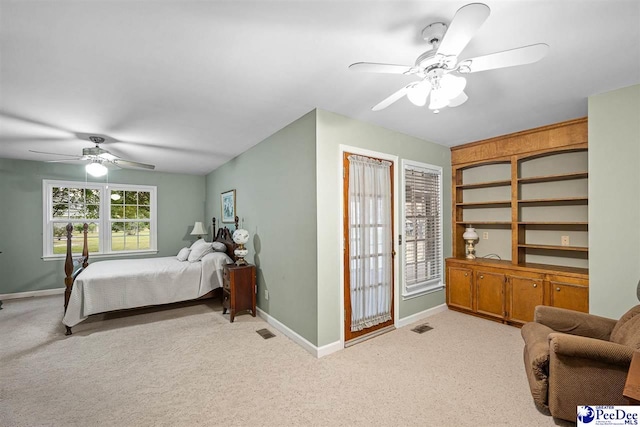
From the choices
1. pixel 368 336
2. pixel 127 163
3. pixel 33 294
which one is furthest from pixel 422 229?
pixel 33 294

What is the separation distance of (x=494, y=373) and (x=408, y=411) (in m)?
1.00

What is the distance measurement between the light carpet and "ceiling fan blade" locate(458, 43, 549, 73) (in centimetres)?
219

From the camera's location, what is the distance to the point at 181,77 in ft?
7.18

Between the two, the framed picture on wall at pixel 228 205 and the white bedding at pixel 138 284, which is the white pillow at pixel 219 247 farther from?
the framed picture on wall at pixel 228 205

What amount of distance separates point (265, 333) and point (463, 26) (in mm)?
3347

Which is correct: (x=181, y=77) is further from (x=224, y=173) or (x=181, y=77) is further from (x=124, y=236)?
(x=124, y=236)

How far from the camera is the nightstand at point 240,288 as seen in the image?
3748 mm

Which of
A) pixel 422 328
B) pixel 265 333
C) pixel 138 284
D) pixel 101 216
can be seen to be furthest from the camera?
pixel 101 216

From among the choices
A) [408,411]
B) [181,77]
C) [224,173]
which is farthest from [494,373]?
[224,173]

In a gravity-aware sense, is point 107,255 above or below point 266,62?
below

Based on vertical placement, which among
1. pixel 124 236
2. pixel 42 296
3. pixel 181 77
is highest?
pixel 181 77

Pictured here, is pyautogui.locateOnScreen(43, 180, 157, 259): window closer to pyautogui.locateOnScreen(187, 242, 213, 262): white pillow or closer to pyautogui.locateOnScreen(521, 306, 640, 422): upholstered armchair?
pyautogui.locateOnScreen(187, 242, 213, 262): white pillow
